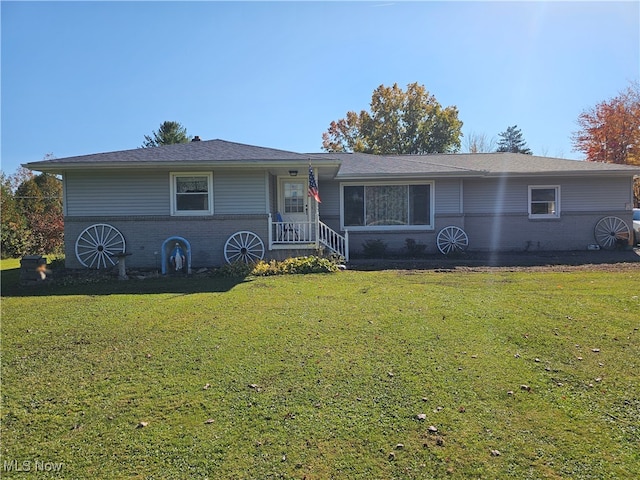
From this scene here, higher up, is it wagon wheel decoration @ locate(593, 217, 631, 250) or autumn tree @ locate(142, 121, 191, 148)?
autumn tree @ locate(142, 121, 191, 148)

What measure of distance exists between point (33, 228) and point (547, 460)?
21120mm

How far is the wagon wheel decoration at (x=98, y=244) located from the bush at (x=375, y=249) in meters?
7.27

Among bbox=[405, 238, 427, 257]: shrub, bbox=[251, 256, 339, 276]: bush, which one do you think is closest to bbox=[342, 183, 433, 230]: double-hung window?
bbox=[405, 238, 427, 257]: shrub

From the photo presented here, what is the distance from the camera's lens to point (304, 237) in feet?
36.4

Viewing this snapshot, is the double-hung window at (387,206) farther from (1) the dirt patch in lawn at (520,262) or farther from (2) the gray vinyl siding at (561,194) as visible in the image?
(2) the gray vinyl siding at (561,194)

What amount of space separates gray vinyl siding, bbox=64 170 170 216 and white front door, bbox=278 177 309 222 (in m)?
3.66

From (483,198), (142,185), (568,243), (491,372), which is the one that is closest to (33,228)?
(142,185)

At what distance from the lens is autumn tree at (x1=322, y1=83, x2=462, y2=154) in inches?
1347

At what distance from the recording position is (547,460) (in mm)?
2566

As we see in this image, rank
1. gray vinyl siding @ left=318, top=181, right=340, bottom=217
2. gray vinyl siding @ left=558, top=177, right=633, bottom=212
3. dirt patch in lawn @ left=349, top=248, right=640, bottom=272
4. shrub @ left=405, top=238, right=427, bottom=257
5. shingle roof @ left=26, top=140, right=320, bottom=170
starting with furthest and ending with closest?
gray vinyl siding @ left=558, top=177, right=633, bottom=212, gray vinyl siding @ left=318, top=181, right=340, bottom=217, shrub @ left=405, top=238, right=427, bottom=257, shingle roof @ left=26, top=140, right=320, bottom=170, dirt patch in lawn @ left=349, top=248, right=640, bottom=272

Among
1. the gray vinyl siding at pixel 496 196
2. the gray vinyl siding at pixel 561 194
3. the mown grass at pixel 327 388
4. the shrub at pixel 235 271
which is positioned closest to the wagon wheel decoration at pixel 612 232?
the gray vinyl siding at pixel 561 194

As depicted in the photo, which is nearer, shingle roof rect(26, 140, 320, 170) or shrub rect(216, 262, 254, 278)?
shrub rect(216, 262, 254, 278)

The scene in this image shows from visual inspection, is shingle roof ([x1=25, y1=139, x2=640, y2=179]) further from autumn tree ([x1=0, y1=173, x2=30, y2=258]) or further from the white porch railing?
autumn tree ([x1=0, y1=173, x2=30, y2=258])

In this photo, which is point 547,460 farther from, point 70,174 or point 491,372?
point 70,174
